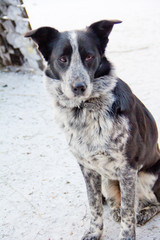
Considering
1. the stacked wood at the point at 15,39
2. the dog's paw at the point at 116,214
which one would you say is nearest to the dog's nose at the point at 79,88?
the dog's paw at the point at 116,214

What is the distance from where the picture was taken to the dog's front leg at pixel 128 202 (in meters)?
2.36

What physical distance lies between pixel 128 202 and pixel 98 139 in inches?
19.4

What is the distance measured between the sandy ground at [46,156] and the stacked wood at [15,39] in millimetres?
217

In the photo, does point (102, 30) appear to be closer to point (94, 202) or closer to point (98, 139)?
point (98, 139)

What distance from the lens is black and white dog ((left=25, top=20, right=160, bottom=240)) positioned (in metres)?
2.29

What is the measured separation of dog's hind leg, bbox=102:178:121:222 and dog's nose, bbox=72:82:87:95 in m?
0.85

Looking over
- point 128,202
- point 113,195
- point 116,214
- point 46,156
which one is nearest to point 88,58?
point 128,202

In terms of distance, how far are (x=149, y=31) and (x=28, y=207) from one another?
527 cm

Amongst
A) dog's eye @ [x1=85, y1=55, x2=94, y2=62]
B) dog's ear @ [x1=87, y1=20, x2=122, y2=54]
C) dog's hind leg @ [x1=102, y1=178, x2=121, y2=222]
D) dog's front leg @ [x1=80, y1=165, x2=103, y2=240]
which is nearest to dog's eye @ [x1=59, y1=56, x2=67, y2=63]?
dog's eye @ [x1=85, y1=55, x2=94, y2=62]

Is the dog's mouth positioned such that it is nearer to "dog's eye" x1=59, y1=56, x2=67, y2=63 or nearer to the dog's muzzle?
the dog's muzzle

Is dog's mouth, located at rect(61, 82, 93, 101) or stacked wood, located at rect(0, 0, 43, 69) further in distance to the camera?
stacked wood, located at rect(0, 0, 43, 69)

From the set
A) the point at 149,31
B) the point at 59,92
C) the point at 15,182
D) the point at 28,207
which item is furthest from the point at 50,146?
the point at 149,31

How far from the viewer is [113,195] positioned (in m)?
2.82

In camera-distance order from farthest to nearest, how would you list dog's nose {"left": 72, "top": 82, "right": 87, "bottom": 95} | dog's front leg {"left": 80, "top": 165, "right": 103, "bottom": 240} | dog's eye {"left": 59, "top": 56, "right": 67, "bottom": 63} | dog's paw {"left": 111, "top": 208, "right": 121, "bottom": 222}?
dog's paw {"left": 111, "top": 208, "right": 121, "bottom": 222}
dog's front leg {"left": 80, "top": 165, "right": 103, "bottom": 240}
dog's eye {"left": 59, "top": 56, "right": 67, "bottom": 63}
dog's nose {"left": 72, "top": 82, "right": 87, "bottom": 95}
